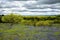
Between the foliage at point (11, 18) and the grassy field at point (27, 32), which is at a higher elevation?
the foliage at point (11, 18)

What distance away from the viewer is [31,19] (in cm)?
269

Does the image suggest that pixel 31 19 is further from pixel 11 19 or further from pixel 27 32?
pixel 11 19

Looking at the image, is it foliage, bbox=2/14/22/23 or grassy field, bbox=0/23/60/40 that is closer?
grassy field, bbox=0/23/60/40

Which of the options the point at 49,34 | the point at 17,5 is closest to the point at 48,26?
the point at 49,34

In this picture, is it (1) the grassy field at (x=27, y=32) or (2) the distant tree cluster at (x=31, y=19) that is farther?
(2) the distant tree cluster at (x=31, y=19)

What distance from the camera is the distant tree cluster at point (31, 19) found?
264 cm

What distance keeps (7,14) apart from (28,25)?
1.58ft

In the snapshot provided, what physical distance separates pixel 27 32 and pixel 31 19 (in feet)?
0.94

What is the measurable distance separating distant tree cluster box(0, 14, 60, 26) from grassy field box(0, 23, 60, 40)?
0.08 m

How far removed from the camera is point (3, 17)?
2.67 metres

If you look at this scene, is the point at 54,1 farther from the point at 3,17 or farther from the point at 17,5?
the point at 3,17

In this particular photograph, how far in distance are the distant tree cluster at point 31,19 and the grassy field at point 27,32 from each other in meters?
0.08

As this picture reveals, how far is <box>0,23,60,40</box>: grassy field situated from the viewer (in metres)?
2.54

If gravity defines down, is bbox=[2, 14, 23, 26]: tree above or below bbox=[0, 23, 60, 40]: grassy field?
above
